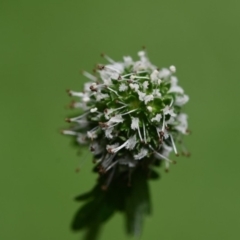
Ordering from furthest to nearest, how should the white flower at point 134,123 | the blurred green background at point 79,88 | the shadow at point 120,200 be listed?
the blurred green background at point 79,88 → the shadow at point 120,200 → the white flower at point 134,123

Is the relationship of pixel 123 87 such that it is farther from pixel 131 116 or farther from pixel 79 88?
pixel 79 88

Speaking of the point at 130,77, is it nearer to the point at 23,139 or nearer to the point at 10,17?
the point at 23,139

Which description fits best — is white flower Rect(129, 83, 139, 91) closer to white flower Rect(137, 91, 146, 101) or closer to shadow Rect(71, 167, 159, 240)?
→ white flower Rect(137, 91, 146, 101)

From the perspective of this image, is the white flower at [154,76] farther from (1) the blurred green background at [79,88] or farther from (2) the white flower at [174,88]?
(1) the blurred green background at [79,88]

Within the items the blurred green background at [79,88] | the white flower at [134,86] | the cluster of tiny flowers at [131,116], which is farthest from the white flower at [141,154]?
the blurred green background at [79,88]

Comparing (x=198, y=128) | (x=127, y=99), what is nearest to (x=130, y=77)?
(x=127, y=99)
